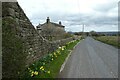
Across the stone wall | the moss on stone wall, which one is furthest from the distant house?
the moss on stone wall

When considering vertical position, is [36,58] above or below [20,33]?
below

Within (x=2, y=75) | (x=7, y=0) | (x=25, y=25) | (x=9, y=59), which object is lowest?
(x=2, y=75)

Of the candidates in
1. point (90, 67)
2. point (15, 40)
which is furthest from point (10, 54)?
point (90, 67)

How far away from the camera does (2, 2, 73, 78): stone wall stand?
20.9ft

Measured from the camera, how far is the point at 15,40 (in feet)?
22.0

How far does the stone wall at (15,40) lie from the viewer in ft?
20.9

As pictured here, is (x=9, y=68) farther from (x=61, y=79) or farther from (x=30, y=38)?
(x=30, y=38)

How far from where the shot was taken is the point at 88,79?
9250 mm

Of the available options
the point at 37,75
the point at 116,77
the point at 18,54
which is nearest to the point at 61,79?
the point at 37,75

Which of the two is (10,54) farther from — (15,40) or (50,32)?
(50,32)

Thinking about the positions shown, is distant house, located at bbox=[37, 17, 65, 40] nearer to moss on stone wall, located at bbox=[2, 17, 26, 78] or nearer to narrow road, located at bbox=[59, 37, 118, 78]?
narrow road, located at bbox=[59, 37, 118, 78]

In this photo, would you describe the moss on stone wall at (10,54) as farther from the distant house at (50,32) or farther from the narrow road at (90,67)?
the distant house at (50,32)

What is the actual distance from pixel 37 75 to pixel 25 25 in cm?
240

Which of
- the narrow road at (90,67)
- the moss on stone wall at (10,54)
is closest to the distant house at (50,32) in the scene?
the narrow road at (90,67)
